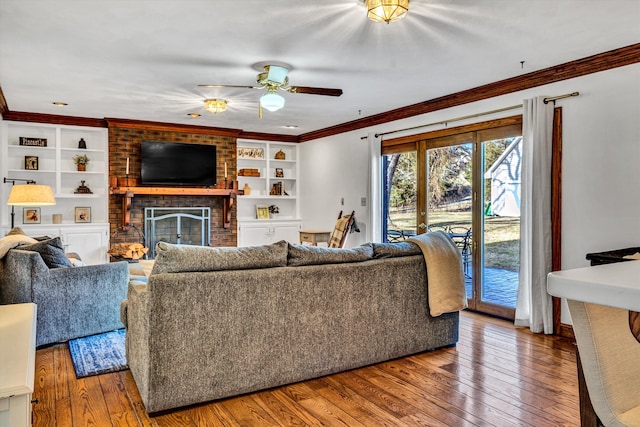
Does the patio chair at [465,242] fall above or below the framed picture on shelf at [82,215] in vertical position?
below

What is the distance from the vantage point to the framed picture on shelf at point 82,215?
6.58 metres

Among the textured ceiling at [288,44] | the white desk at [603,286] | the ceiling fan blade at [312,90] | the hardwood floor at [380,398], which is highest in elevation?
the textured ceiling at [288,44]

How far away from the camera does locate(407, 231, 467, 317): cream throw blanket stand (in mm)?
3373

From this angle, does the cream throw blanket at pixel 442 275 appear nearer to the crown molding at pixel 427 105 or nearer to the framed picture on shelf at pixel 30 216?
the crown molding at pixel 427 105

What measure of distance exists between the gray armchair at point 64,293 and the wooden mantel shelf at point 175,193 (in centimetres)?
276

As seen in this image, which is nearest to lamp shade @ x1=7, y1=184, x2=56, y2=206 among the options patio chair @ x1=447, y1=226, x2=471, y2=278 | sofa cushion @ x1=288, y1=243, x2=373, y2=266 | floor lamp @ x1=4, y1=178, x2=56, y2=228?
floor lamp @ x1=4, y1=178, x2=56, y2=228

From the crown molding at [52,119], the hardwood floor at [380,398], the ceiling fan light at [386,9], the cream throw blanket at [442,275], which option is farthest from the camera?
the crown molding at [52,119]

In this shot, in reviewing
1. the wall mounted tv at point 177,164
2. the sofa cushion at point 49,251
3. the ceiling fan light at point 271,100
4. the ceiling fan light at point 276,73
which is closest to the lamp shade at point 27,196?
the sofa cushion at point 49,251

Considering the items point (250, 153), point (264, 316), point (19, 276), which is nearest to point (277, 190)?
point (250, 153)

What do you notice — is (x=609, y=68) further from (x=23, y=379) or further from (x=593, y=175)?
(x=23, y=379)

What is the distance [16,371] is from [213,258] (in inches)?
55.5

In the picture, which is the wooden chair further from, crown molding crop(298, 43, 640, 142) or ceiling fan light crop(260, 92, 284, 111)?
ceiling fan light crop(260, 92, 284, 111)

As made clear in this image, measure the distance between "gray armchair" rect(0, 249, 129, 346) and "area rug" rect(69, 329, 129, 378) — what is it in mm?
103

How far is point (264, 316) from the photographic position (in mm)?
2730
